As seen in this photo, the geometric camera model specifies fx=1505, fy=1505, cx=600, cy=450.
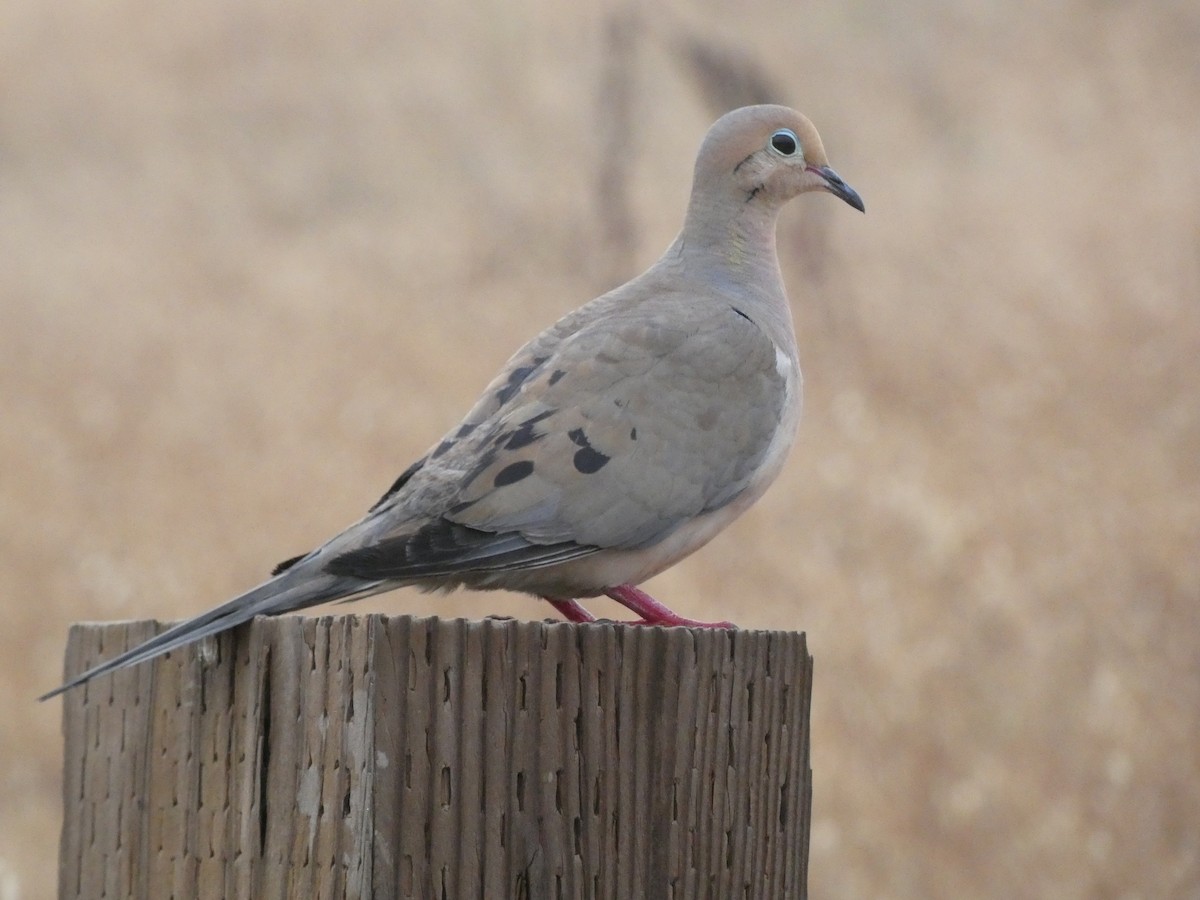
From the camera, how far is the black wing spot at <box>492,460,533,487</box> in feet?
8.49

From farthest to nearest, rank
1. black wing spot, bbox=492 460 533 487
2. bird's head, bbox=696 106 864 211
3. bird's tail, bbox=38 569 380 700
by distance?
bird's head, bbox=696 106 864 211 < black wing spot, bbox=492 460 533 487 < bird's tail, bbox=38 569 380 700

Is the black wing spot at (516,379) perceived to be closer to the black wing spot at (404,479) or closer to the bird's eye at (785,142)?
the black wing spot at (404,479)

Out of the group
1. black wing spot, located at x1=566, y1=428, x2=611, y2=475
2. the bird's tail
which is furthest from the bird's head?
the bird's tail

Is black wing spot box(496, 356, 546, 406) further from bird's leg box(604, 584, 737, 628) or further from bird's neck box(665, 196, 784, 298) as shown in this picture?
bird's neck box(665, 196, 784, 298)

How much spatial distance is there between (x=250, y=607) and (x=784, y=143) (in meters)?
1.98

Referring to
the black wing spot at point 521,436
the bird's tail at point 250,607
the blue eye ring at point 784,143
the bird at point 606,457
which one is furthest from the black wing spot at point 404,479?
the blue eye ring at point 784,143

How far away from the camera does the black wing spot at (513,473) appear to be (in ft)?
8.49

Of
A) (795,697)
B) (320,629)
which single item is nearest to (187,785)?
(320,629)

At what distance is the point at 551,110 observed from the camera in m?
12.0

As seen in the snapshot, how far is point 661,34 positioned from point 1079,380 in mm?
4670

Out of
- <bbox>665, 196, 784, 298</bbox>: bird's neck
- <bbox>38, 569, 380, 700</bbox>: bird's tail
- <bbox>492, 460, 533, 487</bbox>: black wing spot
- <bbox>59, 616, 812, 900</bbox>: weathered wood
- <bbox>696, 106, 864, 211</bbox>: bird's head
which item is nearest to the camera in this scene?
<bbox>59, 616, 812, 900</bbox>: weathered wood

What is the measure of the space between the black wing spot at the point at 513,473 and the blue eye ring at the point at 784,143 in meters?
1.24

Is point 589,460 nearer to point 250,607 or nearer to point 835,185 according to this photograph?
point 250,607

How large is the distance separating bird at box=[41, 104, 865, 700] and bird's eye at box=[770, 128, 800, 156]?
266 millimetres
